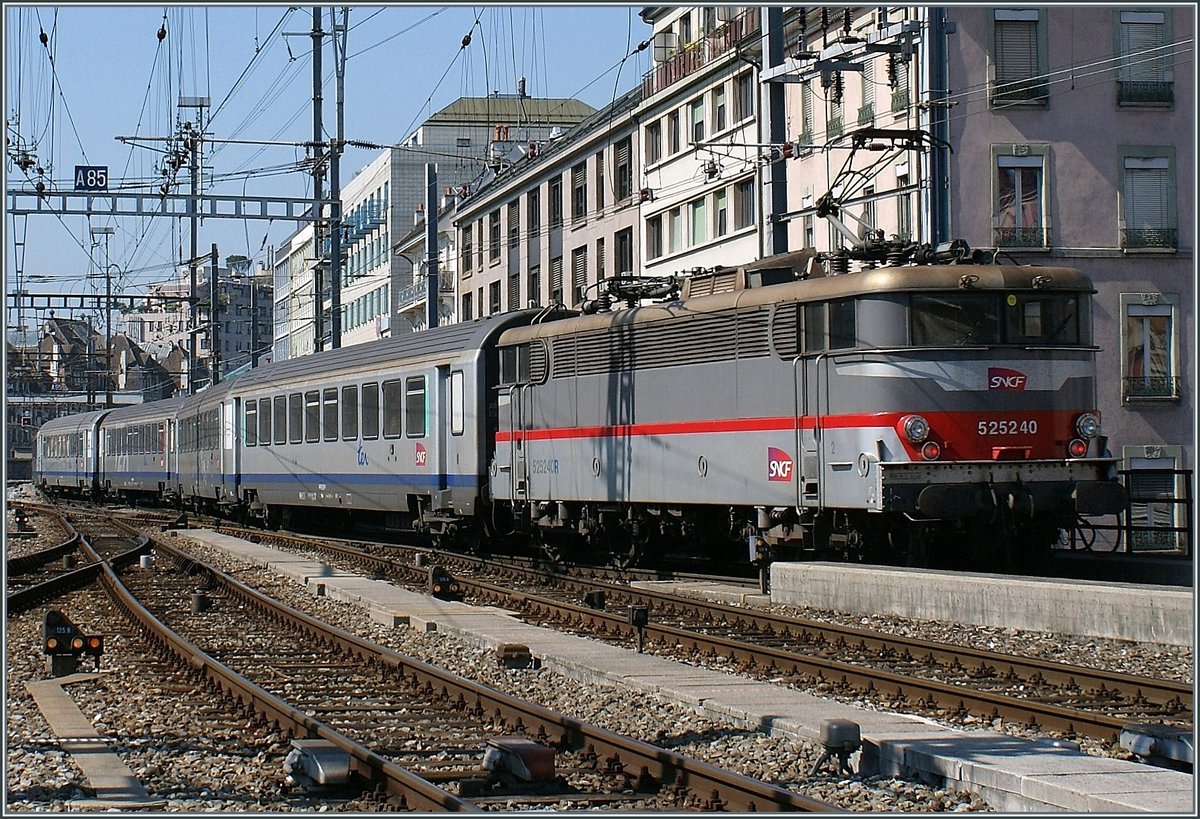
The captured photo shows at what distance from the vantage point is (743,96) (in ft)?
134

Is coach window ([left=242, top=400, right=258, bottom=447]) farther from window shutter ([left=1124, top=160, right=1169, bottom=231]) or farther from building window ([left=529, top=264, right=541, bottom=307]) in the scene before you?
building window ([left=529, top=264, right=541, bottom=307])

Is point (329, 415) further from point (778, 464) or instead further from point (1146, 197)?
point (1146, 197)

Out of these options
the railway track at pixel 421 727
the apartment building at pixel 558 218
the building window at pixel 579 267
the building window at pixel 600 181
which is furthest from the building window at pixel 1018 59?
the railway track at pixel 421 727

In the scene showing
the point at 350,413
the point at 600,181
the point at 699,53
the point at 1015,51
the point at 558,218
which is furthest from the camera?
the point at 558,218

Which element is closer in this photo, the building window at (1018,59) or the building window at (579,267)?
the building window at (1018,59)

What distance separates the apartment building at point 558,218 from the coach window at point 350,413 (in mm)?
16226

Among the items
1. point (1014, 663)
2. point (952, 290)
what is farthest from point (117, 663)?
point (952, 290)

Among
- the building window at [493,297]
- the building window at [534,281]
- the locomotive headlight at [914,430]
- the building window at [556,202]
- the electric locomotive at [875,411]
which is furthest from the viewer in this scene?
the building window at [493,297]

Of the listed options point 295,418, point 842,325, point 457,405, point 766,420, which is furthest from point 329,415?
point 842,325

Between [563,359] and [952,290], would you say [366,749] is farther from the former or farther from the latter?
[563,359]

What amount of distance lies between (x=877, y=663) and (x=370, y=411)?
1573 cm

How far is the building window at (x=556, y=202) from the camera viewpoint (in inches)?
2141

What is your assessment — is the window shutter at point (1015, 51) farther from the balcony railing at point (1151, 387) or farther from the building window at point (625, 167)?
the building window at point (625, 167)

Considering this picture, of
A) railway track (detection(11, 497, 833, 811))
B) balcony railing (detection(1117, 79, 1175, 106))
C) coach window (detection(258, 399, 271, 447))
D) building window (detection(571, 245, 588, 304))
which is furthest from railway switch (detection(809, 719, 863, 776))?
building window (detection(571, 245, 588, 304))
